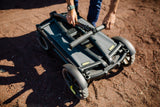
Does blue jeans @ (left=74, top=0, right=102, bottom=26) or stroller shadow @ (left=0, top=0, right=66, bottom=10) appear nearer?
blue jeans @ (left=74, top=0, right=102, bottom=26)

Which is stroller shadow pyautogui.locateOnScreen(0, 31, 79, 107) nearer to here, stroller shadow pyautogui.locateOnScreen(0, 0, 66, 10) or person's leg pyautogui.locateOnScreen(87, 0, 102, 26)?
person's leg pyautogui.locateOnScreen(87, 0, 102, 26)

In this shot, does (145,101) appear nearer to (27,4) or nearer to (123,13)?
(123,13)

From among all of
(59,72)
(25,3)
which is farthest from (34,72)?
(25,3)

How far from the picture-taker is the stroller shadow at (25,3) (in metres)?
5.13

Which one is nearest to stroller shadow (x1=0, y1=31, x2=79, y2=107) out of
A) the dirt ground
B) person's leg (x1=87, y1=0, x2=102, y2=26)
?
the dirt ground

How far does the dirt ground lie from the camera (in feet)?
8.12

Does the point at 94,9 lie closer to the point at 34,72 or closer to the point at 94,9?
the point at 94,9

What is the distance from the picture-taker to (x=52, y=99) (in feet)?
8.20

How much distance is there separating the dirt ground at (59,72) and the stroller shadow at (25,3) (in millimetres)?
855

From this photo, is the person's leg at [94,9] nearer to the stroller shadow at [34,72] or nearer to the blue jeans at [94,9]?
the blue jeans at [94,9]

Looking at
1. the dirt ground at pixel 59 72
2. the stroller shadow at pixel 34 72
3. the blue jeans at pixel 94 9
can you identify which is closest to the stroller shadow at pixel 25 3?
the dirt ground at pixel 59 72

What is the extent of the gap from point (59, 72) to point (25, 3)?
412 cm

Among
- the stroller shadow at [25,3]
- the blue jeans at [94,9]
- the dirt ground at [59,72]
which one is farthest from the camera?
the stroller shadow at [25,3]

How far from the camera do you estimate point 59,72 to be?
2.92 m
